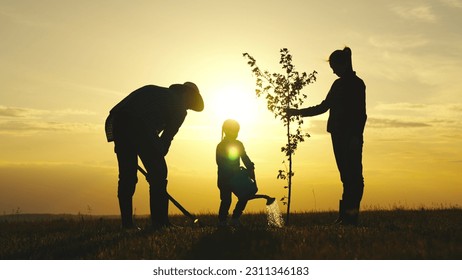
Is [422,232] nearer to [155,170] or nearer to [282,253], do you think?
[282,253]

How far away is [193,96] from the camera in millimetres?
11891

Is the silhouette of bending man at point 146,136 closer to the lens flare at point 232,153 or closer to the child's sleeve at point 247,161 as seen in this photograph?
the lens flare at point 232,153

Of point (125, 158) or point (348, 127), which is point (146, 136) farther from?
point (348, 127)

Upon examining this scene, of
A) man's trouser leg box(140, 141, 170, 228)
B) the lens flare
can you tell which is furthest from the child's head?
A: man's trouser leg box(140, 141, 170, 228)

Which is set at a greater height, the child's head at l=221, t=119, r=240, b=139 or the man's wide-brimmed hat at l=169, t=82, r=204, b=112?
the man's wide-brimmed hat at l=169, t=82, r=204, b=112

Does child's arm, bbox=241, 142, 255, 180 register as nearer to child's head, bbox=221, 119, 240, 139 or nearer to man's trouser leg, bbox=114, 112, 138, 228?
child's head, bbox=221, 119, 240, 139

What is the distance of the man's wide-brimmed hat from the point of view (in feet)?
39.0

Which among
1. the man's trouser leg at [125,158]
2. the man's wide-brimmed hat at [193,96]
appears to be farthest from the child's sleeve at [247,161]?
the man's trouser leg at [125,158]

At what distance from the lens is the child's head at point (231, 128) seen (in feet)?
41.2

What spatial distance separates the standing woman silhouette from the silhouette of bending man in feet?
10.4

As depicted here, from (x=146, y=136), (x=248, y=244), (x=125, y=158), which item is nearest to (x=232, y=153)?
(x=146, y=136)

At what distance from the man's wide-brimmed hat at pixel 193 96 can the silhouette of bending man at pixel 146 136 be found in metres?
0.16

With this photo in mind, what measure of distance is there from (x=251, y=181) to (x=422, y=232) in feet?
11.9
